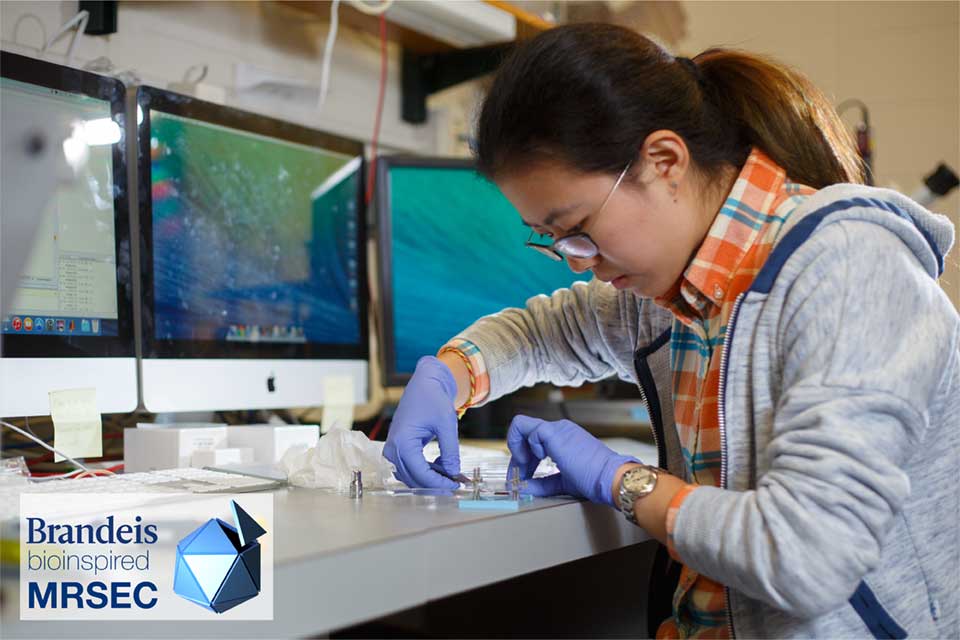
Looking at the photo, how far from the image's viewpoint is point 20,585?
634 mm

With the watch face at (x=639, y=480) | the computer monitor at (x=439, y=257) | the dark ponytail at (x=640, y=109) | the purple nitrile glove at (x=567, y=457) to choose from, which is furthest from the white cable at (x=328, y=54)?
the watch face at (x=639, y=480)

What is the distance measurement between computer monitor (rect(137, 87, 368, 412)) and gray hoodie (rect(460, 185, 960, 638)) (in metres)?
0.77

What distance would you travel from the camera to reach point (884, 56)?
242cm

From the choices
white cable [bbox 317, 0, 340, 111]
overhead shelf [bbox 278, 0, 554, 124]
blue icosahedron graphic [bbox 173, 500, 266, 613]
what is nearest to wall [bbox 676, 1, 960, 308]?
overhead shelf [bbox 278, 0, 554, 124]

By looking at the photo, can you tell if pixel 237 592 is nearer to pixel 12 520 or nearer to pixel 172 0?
pixel 12 520

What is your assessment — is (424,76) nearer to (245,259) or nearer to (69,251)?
(245,259)

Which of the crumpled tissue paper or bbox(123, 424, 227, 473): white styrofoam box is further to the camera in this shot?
bbox(123, 424, 227, 473): white styrofoam box

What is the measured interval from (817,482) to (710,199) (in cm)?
33

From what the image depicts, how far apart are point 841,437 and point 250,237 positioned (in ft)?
3.15

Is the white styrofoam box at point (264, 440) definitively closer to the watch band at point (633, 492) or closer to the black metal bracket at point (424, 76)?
the watch band at point (633, 492)

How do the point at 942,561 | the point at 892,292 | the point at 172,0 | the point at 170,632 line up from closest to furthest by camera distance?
the point at 170,632 → the point at 892,292 → the point at 942,561 → the point at 172,0

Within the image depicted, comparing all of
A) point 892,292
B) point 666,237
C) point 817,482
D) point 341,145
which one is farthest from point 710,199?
point 341,145

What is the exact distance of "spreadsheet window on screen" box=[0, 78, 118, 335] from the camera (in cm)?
105

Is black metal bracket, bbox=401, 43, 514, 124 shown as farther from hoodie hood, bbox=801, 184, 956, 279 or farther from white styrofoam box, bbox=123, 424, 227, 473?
hoodie hood, bbox=801, 184, 956, 279
